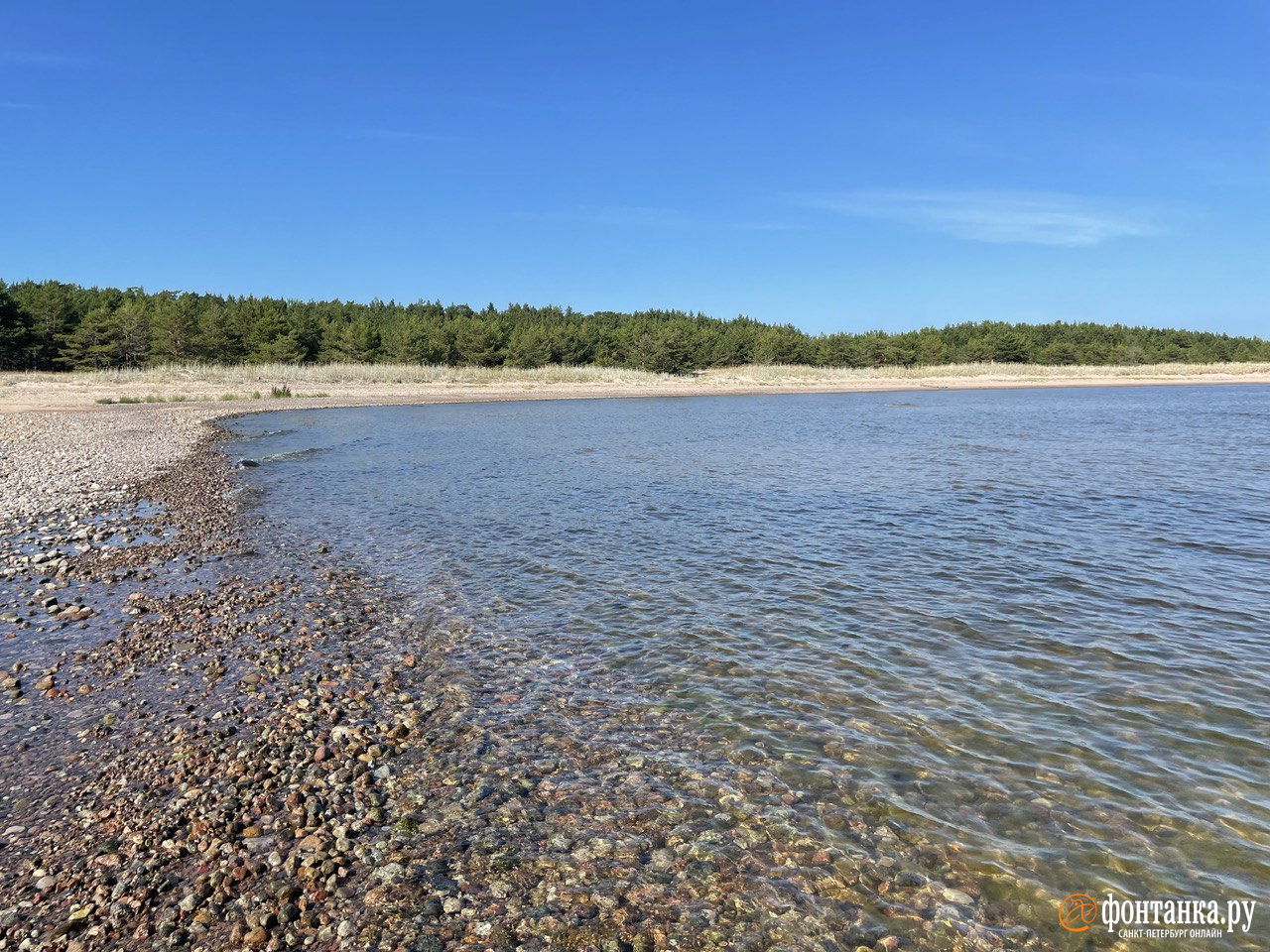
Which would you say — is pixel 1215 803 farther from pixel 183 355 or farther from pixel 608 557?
pixel 183 355

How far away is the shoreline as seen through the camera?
55656 mm

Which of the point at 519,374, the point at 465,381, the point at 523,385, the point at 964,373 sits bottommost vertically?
the point at 523,385

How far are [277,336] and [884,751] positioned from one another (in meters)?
103

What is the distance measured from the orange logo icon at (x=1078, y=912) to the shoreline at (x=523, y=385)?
54.3 metres

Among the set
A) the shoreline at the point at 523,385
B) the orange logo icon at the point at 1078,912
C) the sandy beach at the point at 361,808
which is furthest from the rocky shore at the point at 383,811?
the shoreline at the point at 523,385

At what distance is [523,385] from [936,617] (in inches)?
2917

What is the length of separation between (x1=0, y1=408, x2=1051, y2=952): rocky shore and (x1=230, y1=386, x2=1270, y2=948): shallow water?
2.11 feet

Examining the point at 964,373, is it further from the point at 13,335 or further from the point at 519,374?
the point at 13,335

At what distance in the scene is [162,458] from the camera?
2675 cm

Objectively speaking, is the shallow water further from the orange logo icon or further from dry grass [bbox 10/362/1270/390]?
dry grass [bbox 10/362/1270/390]

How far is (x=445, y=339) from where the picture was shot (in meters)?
101

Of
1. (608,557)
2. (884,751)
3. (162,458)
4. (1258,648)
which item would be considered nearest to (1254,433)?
(1258,648)

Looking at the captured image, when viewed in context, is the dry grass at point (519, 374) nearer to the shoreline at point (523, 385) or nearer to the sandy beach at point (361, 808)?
the shoreline at point (523, 385)

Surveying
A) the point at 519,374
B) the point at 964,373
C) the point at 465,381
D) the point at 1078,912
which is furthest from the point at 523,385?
the point at 1078,912
